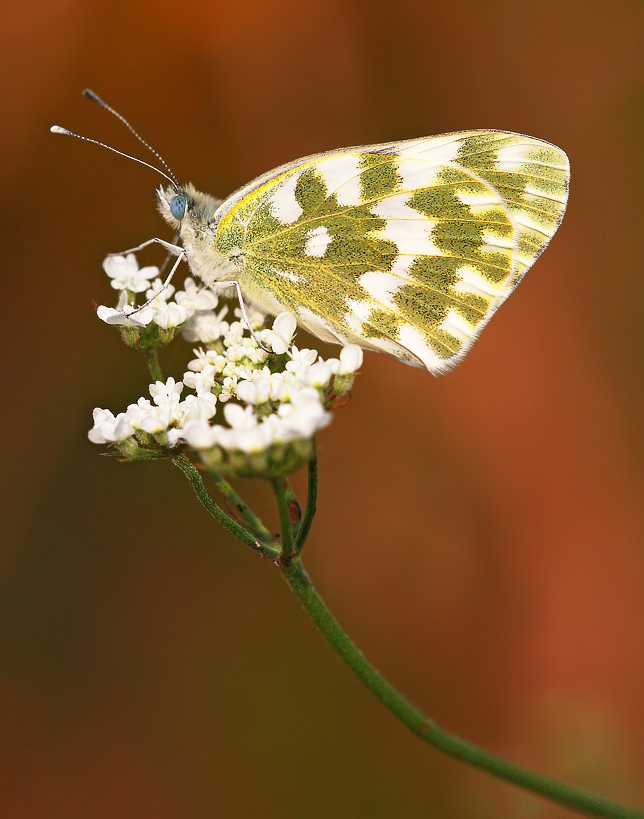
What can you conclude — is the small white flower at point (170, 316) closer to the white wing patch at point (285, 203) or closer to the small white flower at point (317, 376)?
the white wing patch at point (285, 203)

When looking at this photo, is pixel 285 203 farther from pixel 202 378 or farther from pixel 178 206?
pixel 202 378

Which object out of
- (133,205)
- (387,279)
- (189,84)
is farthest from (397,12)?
(387,279)

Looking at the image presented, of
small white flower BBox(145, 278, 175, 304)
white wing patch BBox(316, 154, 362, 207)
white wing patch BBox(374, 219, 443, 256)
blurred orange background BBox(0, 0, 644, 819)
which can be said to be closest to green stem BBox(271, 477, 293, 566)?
small white flower BBox(145, 278, 175, 304)

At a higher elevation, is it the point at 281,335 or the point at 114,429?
the point at 281,335

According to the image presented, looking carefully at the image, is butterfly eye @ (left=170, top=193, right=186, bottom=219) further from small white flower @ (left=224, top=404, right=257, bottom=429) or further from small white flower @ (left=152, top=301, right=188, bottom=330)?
small white flower @ (left=224, top=404, right=257, bottom=429)

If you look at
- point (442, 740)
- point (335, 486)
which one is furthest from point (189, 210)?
point (335, 486)

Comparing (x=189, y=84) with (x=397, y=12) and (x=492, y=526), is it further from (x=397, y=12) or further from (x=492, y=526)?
(x=492, y=526)
